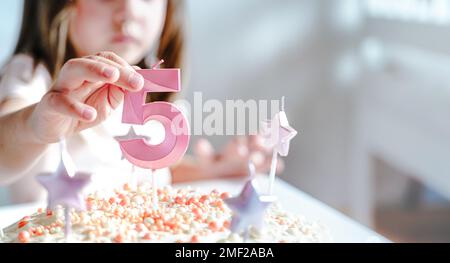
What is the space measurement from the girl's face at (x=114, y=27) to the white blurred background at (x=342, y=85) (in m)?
0.81

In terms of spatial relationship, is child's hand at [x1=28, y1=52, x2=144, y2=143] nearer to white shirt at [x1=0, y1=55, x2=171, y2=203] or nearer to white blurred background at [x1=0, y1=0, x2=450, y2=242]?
white shirt at [x1=0, y1=55, x2=171, y2=203]

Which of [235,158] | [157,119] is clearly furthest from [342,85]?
[157,119]

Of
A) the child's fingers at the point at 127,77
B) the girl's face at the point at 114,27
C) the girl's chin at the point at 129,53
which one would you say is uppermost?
the girl's face at the point at 114,27

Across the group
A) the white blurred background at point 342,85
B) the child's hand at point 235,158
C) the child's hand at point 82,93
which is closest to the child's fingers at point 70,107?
the child's hand at point 82,93

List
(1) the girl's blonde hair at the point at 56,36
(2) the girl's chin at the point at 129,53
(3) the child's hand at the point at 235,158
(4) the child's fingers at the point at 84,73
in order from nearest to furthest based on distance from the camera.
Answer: (4) the child's fingers at the point at 84,73
(2) the girl's chin at the point at 129,53
(1) the girl's blonde hair at the point at 56,36
(3) the child's hand at the point at 235,158

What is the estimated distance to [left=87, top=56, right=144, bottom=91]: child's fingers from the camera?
1.74 feet

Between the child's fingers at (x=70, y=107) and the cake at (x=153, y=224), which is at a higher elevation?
the child's fingers at (x=70, y=107)

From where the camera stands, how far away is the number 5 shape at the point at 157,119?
563 mm

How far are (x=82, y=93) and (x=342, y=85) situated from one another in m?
1.37

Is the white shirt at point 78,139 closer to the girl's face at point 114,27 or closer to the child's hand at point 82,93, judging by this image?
the girl's face at point 114,27

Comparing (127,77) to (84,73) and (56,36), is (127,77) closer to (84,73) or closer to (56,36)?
(84,73)

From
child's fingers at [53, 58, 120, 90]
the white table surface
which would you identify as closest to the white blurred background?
the white table surface

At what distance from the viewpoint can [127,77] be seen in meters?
0.53

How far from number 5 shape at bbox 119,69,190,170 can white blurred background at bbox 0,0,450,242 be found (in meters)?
1.06
